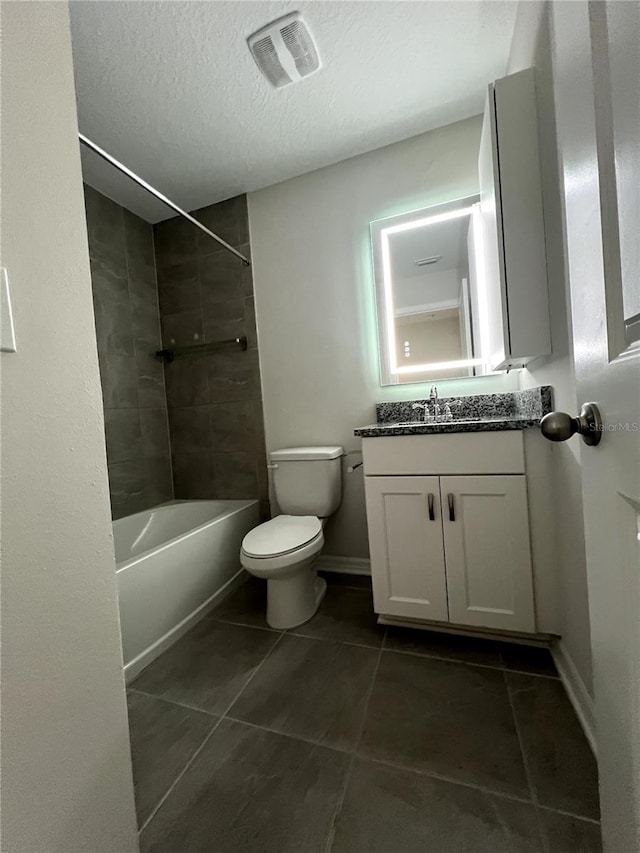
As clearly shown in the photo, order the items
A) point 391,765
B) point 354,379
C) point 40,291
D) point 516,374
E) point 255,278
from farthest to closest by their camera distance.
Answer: point 255,278, point 354,379, point 516,374, point 391,765, point 40,291

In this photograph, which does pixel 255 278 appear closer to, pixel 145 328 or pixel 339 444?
pixel 145 328

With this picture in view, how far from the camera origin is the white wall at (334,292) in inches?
71.5

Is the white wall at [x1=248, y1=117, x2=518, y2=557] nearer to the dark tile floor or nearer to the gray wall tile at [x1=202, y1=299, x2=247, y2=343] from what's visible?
the gray wall tile at [x1=202, y1=299, x2=247, y2=343]

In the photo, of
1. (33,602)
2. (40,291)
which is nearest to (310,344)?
(40,291)

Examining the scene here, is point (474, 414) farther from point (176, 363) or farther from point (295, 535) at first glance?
point (176, 363)

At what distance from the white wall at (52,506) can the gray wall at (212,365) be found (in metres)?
1.57

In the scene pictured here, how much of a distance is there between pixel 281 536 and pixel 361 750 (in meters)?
0.79

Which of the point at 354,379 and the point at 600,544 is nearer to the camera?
the point at 600,544

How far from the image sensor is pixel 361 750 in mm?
942

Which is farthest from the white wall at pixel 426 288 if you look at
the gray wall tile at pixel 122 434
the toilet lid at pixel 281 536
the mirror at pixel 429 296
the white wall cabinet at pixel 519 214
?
the gray wall tile at pixel 122 434

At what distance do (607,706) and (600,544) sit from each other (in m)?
0.21

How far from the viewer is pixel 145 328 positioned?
2336 mm

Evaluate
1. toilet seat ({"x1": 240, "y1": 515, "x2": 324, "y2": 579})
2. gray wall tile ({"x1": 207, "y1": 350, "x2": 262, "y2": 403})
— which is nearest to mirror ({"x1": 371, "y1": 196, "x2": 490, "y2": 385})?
gray wall tile ({"x1": 207, "y1": 350, "x2": 262, "y2": 403})

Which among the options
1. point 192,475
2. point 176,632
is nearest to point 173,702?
point 176,632
